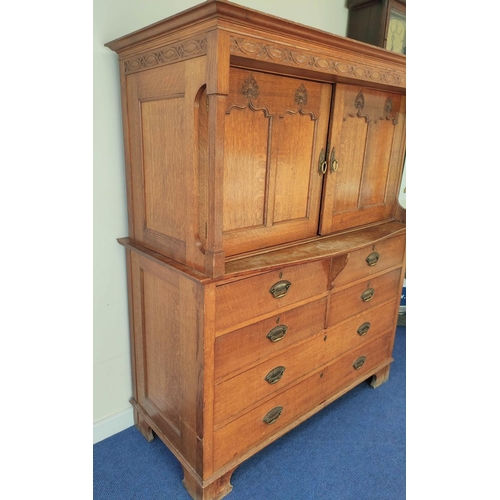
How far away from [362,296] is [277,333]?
2.16 ft

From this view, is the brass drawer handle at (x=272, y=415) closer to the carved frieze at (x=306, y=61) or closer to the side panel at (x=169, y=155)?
the side panel at (x=169, y=155)

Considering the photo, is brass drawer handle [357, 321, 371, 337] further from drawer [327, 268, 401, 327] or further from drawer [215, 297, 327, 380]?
drawer [215, 297, 327, 380]

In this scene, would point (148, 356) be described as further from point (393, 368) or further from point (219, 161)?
point (393, 368)

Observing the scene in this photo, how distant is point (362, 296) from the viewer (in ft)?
6.80

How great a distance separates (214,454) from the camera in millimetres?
1576

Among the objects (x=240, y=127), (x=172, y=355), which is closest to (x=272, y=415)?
(x=172, y=355)

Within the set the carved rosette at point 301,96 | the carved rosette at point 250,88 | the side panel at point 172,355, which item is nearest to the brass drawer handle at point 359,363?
the side panel at point 172,355

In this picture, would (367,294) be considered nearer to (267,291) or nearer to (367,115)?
(267,291)

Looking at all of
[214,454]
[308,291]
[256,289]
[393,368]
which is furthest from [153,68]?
[393,368]

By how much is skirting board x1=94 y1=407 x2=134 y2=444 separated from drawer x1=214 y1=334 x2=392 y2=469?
2.11 feet

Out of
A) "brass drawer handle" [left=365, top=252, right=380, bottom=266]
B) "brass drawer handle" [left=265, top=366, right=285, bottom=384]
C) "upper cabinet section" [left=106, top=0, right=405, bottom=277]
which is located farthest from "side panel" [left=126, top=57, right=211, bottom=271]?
"brass drawer handle" [left=365, top=252, right=380, bottom=266]

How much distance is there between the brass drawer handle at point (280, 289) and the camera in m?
1.55

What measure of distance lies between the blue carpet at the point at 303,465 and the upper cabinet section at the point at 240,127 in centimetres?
104

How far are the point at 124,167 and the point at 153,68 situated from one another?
0.46m
